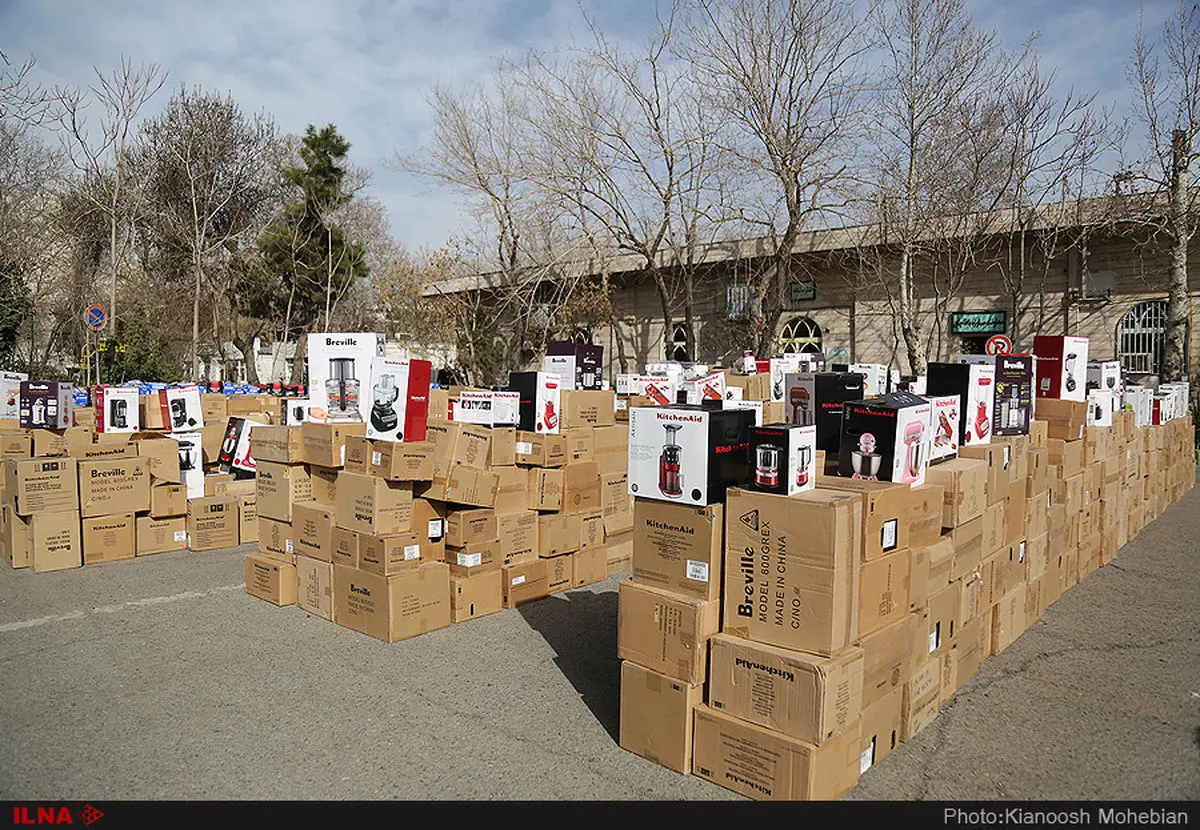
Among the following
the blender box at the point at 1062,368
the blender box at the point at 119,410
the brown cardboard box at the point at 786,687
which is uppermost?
the blender box at the point at 1062,368

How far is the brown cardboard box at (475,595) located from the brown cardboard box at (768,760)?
2842 mm

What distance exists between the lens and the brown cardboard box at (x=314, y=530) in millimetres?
6219

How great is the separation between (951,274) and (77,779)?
63.8 feet

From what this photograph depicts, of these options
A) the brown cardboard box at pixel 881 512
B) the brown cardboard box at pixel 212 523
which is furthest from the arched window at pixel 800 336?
the brown cardboard box at pixel 881 512

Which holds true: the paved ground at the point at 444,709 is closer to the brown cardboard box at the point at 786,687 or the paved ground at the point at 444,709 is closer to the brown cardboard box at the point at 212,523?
the brown cardboard box at the point at 786,687

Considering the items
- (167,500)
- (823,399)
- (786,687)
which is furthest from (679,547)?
(167,500)

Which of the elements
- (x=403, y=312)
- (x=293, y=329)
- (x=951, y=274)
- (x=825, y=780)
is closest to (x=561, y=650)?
(x=825, y=780)

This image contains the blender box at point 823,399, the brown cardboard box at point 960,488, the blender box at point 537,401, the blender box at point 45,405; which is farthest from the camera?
the blender box at point 45,405

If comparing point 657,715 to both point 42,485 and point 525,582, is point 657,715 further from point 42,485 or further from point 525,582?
point 42,485

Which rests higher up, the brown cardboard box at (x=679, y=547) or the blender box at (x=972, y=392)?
the blender box at (x=972, y=392)

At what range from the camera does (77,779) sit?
3736 millimetres

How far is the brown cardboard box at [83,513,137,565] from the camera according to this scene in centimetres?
791

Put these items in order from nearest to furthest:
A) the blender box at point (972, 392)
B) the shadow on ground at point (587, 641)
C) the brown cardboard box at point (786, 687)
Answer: the brown cardboard box at point (786, 687) → the shadow on ground at point (587, 641) → the blender box at point (972, 392)
